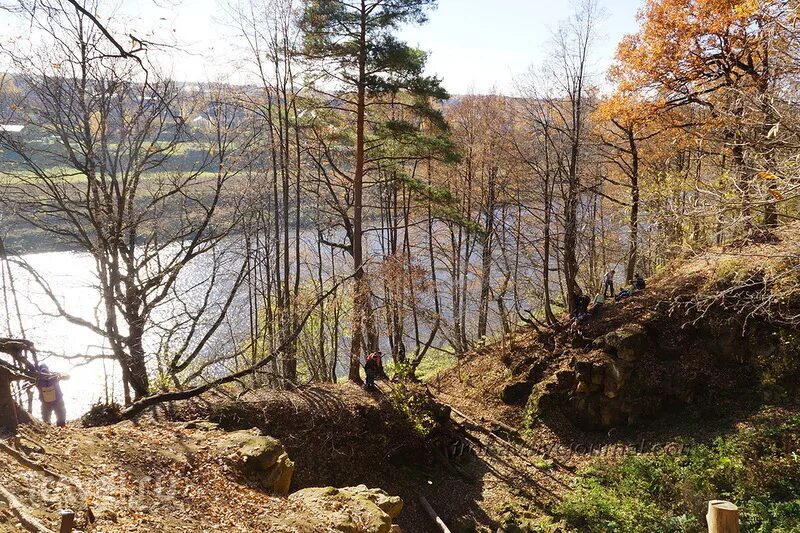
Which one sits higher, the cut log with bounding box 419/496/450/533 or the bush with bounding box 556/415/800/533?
the bush with bounding box 556/415/800/533

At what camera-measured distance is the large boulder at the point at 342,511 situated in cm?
664

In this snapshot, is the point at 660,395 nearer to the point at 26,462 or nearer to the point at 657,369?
the point at 657,369

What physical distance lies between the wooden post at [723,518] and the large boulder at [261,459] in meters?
6.35

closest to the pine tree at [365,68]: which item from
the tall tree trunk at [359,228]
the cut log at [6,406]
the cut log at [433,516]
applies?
the tall tree trunk at [359,228]

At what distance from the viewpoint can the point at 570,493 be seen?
10.7m

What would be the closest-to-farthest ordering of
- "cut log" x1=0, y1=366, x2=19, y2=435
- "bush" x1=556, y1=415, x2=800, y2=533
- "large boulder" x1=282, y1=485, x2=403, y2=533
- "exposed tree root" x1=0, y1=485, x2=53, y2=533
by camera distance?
"exposed tree root" x1=0, y1=485, x2=53, y2=533, "cut log" x1=0, y1=366, x2=19, y2=435, "large boulder" x1=282, y1=485, x2=403, y2=533, "bush" x1=556, y1=415, x2=800, y2=533

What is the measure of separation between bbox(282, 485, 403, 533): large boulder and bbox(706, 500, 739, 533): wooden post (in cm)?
479

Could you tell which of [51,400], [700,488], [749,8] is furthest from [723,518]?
[51,400]

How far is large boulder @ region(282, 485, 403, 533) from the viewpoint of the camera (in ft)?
21.8

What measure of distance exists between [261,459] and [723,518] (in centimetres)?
659

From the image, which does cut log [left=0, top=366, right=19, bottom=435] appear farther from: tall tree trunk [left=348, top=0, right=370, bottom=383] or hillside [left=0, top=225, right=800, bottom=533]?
tall tree trunk [left=348, top=0, right=370, bottom=383]

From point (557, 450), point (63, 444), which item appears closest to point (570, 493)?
point (557, 450)

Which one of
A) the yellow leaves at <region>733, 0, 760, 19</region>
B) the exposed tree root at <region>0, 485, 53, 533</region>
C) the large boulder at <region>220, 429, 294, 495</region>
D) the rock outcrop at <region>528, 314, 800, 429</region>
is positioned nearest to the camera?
the exposed tree root at <region>0, 485, 53, 533</region>

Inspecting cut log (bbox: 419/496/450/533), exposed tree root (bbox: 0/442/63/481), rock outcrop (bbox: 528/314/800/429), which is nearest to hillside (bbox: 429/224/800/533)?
rock outcrop (bbox: 528/314/800/429)
